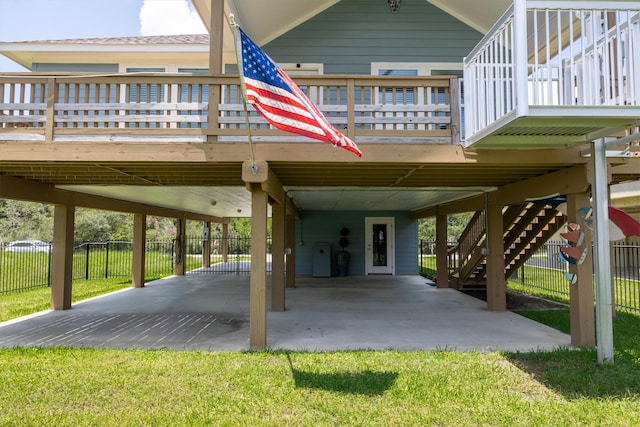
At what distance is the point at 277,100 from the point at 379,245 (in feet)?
38.1

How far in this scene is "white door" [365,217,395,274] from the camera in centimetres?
1501

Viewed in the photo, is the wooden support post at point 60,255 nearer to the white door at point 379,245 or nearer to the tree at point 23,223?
the white door at point 379,245

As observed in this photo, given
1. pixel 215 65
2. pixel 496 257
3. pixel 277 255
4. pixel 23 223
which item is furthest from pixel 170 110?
pixel 23 223

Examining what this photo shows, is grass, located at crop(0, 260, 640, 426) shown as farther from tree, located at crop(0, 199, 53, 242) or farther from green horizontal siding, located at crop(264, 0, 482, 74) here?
tree, located at crop(0, 199, 53, 242)

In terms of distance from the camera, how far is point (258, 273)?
5.53m

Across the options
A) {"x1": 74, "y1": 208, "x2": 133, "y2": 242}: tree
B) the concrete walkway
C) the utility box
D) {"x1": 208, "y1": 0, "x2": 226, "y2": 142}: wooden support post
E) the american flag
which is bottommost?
the concrete walkway

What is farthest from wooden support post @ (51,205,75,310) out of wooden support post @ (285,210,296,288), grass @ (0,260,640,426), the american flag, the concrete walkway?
the american flag

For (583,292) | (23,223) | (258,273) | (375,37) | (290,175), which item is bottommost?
(583,292)

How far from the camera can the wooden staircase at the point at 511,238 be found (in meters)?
9.02

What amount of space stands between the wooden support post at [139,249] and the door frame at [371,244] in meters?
7.58

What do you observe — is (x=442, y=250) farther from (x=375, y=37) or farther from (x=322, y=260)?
(x=375, y=37)

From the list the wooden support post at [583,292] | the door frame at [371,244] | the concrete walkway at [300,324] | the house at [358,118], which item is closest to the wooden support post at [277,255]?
the house at [358,118]

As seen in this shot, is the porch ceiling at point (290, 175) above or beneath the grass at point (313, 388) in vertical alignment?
above

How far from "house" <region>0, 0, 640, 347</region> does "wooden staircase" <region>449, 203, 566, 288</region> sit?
2.5 inches
